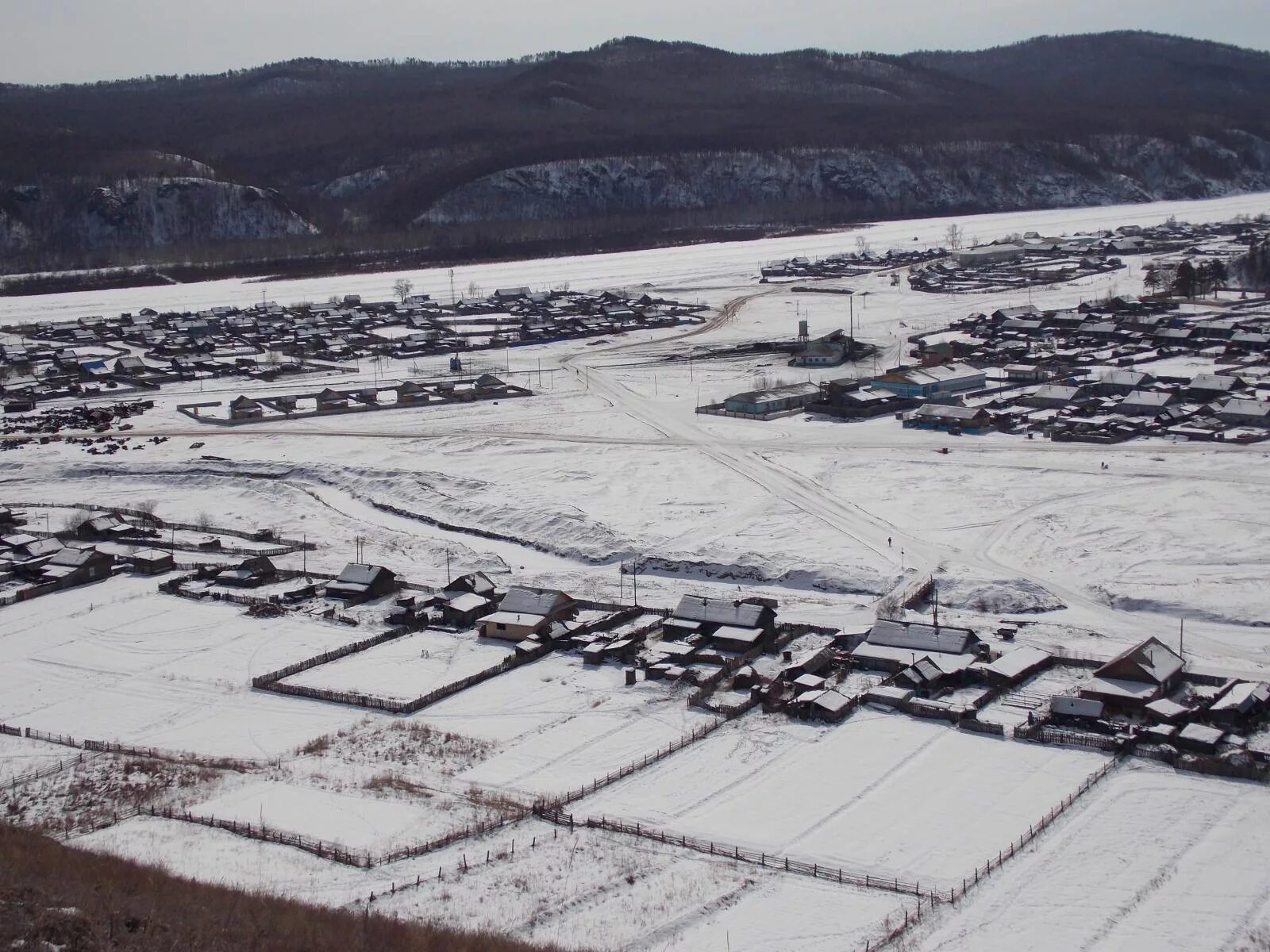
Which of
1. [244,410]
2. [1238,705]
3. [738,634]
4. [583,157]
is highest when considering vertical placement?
[583,157]

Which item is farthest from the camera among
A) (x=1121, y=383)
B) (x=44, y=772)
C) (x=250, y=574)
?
(x=1121, y=383)

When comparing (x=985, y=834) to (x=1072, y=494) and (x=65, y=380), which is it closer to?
(x=1072, y=494)

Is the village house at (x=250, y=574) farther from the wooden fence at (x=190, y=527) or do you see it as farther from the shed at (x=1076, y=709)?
the shed at (x=1076, y=709)

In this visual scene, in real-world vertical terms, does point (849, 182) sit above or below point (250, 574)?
above

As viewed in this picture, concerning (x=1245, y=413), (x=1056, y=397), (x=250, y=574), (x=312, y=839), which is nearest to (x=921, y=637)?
(x=312, y=839)

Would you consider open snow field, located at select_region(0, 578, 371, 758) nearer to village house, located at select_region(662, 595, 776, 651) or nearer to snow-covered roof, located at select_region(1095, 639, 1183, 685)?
village house, located at select_region(662, 595, 776, 651)

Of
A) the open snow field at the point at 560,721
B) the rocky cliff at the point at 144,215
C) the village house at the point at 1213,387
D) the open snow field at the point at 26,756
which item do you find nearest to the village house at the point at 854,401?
the village house at the point at 1213,387

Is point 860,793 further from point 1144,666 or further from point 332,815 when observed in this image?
point 332,815
